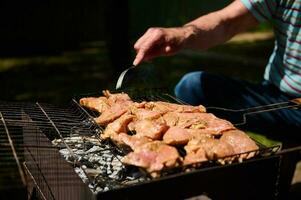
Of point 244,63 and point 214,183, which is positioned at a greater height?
point 214,183

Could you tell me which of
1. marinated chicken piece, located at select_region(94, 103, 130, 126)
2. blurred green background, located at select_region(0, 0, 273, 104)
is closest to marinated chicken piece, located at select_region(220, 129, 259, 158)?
marinated chicken piece, located at select_region(94, 103, 130, 126)

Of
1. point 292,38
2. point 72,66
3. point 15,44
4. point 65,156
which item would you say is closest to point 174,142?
point 65,156

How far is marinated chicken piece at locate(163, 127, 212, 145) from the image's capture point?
2482mm

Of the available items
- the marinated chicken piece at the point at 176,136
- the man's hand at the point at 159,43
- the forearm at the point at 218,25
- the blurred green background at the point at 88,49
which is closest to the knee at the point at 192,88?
the forearm at the point at 218,25

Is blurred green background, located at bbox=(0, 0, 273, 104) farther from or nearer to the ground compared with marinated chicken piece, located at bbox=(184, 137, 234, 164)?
nearer to the ground

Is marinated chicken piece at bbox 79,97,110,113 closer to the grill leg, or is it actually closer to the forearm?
the forearm

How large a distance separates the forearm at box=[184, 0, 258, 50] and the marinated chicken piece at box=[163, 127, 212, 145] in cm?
108

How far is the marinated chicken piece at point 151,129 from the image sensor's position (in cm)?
254

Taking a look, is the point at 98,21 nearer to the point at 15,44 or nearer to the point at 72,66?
the point at 15,44

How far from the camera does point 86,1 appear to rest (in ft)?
34.7

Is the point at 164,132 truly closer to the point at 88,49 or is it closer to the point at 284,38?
the point at 284,38

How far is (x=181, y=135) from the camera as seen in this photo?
8.26 feet

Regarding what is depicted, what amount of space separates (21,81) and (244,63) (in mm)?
4074

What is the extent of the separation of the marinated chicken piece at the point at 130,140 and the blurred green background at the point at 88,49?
12.0 ft
